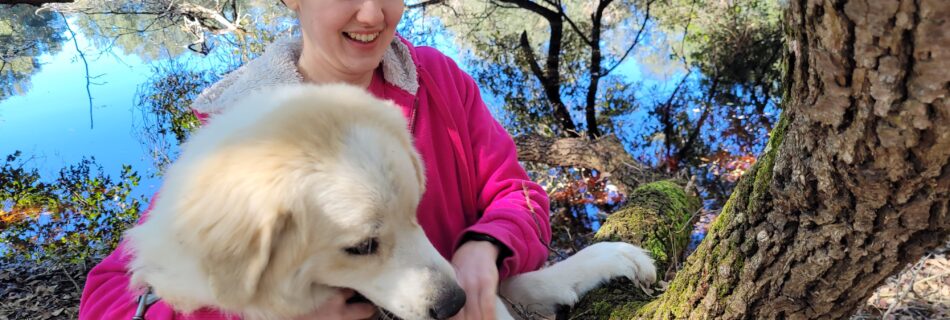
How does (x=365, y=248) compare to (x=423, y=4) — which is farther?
(x=423, y=4)

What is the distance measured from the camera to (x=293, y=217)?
4.65 feet

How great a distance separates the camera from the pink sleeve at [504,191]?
→ 6.50 ft

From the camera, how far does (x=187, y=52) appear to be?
345 inches

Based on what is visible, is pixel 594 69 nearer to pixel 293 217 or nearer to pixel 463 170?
pixel 463 170

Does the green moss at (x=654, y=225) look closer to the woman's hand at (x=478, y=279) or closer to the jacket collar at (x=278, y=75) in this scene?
the woman's hand at (x=478, y=279)

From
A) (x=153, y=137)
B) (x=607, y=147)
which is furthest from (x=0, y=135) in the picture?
(x=607, y=147)

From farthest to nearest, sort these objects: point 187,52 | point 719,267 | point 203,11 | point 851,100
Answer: point 187,52
point 203,11
point 719,267
point 851,100

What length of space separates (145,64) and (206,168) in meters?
8.50

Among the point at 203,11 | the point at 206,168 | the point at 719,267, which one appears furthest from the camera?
the point at 203,11

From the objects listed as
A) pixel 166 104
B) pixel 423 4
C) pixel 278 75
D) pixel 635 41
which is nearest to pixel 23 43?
pixel 166 104

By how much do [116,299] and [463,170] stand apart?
3.77 ft

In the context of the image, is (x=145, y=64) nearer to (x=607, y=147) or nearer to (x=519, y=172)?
(x=607, y=147)

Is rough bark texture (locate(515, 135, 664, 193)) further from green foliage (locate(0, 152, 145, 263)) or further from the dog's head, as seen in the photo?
the dog's head

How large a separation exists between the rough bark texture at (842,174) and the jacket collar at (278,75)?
1146mm
